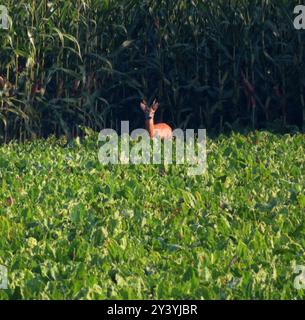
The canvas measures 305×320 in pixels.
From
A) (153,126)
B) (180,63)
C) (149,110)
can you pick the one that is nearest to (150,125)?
(153,126)

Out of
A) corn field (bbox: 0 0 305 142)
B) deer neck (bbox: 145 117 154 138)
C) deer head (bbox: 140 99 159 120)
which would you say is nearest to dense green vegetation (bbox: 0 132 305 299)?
deer neck (bbox: 145 117 154 138)

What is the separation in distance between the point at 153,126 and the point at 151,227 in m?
5.25

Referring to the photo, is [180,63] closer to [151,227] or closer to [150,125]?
[150,125]

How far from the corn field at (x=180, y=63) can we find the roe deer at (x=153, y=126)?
72cm

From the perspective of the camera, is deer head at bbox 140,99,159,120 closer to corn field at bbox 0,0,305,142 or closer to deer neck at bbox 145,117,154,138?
deer neck at bbox 145,117,154,138

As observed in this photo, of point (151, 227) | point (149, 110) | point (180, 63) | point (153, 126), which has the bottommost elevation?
point (151, 227)

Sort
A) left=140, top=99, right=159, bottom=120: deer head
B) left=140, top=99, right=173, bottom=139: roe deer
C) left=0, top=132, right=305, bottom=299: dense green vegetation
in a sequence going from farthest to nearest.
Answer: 1. left=140, top=99, right=159, bottom=120: deer head
2. left=140, top=99, right=173, bottom=139: roe deer
3. left=0, top=132, right=305, bottom=299: dense green vegetation

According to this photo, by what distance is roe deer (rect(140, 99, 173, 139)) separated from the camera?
1189 cm

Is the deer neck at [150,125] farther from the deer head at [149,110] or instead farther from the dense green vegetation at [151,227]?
the dense green vegetation at [151,227]

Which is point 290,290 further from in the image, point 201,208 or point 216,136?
point 216,136

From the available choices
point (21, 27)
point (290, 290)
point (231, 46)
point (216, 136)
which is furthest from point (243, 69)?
point (290, 290)

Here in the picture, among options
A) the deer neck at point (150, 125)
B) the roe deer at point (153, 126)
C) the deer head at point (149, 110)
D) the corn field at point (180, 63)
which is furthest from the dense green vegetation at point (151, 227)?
the corn field at point (180, 63)

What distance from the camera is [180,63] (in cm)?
1333

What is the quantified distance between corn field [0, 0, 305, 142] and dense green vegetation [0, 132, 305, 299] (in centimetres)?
289
